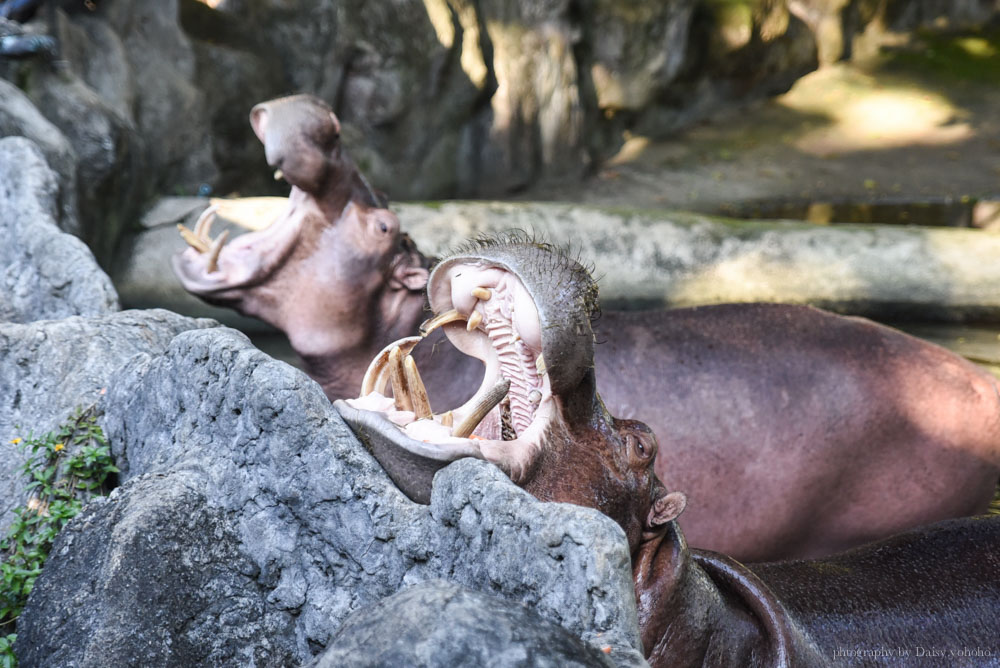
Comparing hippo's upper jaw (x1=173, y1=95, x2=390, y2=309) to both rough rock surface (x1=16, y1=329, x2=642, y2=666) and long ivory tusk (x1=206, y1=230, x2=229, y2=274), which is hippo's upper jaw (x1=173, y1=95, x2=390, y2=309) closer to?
long ivory tusk (x1=206, y1=230, x2=229, y2=274)

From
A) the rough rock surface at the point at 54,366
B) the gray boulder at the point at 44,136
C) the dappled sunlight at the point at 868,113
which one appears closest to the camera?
the rough rock surface at the point at 54,366

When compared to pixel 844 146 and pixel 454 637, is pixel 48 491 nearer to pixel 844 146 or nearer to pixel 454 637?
pixel 454 637

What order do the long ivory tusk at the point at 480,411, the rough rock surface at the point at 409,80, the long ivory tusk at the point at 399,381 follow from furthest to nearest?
the rough rock surface at the point at 409,80
the long ivory tusk at the point at 399,381
the long ivory tusk at the point at 480,411

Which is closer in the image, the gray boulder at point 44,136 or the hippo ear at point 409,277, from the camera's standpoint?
the hippo ear at point 409,277

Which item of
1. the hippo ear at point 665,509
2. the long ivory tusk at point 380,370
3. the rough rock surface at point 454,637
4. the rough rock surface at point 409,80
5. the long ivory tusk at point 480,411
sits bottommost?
the rough rock surface at point 409,80

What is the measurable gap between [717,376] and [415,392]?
2045mm

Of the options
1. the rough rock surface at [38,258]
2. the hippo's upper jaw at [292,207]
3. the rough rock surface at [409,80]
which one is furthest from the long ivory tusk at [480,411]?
the rough rock surface at [409,80]

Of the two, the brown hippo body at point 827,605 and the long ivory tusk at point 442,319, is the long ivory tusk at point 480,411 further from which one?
the brown hippo body at point 827,605

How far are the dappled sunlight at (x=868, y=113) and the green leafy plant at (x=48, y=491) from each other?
11.1 meters

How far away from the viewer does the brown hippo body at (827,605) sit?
8.13ft

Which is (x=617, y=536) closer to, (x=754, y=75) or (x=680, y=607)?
(x=680, y=607)

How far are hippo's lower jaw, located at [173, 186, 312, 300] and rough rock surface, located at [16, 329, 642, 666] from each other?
6.83 ft

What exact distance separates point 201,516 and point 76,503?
0.53 metres

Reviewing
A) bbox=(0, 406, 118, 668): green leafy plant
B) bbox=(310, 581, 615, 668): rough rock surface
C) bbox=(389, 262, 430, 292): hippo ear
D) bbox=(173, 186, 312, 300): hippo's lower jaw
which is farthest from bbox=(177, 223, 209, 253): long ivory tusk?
bbox=(310, 581, 615, 668): rough rock surface
